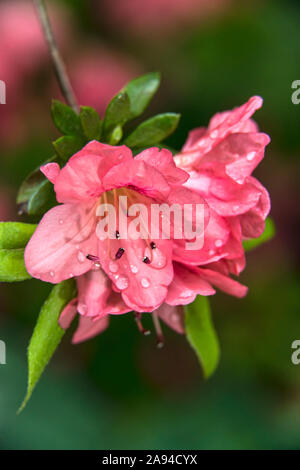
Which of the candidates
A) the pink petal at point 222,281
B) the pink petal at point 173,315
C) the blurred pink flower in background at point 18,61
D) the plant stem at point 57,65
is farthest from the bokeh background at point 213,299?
the pink petal at point 222,281

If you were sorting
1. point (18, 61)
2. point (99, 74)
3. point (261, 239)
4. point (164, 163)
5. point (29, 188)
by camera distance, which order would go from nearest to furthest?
point (164, 163), point (29, 188), point (261, 239), point (18, 61), point (99, 74)

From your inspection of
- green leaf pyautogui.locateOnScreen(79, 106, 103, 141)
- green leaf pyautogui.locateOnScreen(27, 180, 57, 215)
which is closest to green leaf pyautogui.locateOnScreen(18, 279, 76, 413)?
green leaf pyautogui.locateOnScreen(27, 180, 57, 215)

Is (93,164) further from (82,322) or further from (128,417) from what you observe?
(128,417)

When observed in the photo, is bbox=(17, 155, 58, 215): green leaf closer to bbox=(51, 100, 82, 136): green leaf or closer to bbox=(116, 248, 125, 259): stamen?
bbox=(51, 100, 82, 136): green leaf

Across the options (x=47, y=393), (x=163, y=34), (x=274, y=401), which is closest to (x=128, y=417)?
(x=47, y=393)

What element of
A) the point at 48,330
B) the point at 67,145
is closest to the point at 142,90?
the point at 67,145

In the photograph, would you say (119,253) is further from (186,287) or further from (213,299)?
(213,299)

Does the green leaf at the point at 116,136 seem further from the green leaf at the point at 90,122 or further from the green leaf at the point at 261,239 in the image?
the green leaf at the point at 261,239
